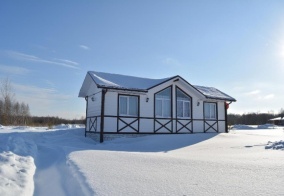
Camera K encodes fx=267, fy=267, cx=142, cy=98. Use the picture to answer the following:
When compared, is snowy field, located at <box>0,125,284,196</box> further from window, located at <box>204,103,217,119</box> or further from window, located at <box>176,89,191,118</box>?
window, located at <box>204,103,217,119</box>

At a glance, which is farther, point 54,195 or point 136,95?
point 136,95

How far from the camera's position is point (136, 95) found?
14594 millimetres

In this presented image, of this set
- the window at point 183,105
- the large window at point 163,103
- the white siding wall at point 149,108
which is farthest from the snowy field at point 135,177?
the window at point 183,105

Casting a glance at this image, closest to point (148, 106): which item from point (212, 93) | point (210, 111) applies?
point (210, 111)

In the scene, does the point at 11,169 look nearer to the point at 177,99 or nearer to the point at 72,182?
the point at 72,182

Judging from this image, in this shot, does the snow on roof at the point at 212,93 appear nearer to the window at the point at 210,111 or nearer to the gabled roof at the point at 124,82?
the gabled roof at the point at 124,82

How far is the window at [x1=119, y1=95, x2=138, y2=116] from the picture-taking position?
559 inches

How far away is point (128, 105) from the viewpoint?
47.3 feet

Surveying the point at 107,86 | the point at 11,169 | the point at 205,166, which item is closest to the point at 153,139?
the point at 107,86

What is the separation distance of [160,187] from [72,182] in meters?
1.73

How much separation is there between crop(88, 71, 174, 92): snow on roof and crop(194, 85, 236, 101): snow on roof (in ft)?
11.4

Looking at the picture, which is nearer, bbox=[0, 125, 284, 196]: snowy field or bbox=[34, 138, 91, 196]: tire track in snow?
bbox=[0, 125, 284, 196]: snowy field

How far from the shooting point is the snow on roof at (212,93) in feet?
57.1

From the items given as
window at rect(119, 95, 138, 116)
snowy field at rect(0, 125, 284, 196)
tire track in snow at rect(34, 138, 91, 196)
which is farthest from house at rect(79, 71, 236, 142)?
snowy field at rect(0, 125, 284, 196)
